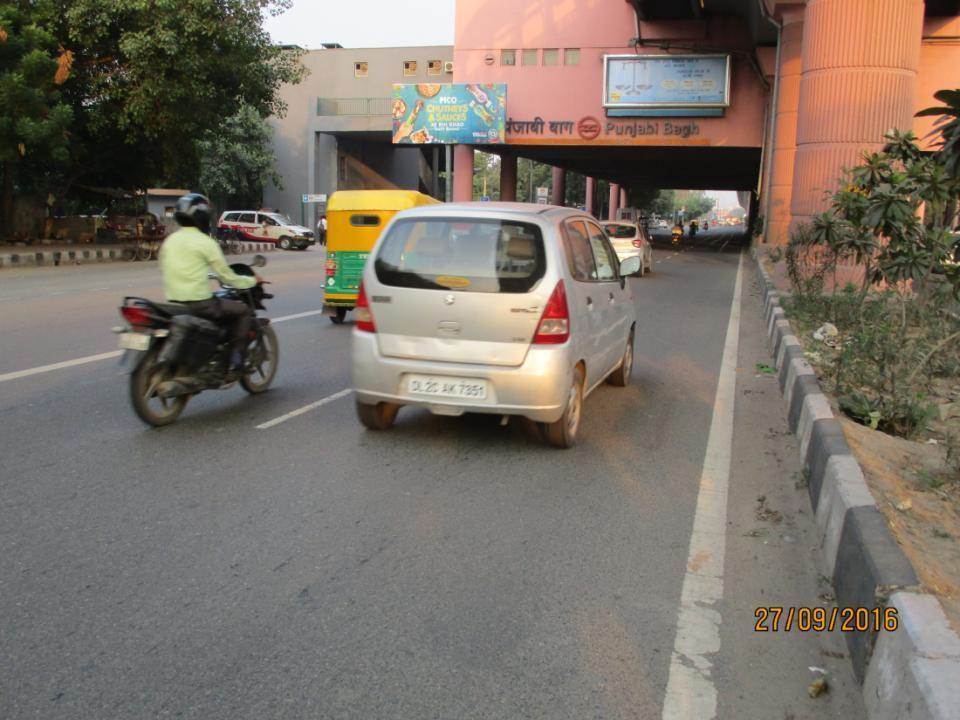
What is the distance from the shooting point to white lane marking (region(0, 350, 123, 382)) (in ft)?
26.8

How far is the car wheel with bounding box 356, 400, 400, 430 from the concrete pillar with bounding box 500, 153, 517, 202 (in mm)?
40753

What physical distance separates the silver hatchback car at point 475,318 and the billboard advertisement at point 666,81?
3355cm

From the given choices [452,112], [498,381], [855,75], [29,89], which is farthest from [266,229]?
[498,381]

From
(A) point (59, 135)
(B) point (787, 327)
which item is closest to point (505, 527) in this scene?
(B) point (787, 327)

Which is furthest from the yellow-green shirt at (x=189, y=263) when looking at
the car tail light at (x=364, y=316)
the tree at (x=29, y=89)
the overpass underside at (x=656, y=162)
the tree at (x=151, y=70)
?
the overpass underside at (x=656, y=162)

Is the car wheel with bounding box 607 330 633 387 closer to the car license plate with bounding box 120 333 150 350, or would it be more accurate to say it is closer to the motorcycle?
the motorcycle

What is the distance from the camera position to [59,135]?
74.6 ft

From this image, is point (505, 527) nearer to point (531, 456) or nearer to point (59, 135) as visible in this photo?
point (531, 456)

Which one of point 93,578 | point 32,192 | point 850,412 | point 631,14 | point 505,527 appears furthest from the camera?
point 631,14

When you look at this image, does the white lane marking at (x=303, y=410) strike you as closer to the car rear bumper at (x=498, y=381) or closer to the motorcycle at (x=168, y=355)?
the motorcycle at (x=168, y=355)

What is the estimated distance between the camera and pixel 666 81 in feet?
123

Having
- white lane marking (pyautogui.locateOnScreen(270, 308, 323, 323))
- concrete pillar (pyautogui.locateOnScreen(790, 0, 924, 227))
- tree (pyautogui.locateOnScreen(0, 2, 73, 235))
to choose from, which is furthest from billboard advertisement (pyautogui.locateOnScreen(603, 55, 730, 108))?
white lane marking (pyautogui.locateOnScreen(270, 308, 323, 323))

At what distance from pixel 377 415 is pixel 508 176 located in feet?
139

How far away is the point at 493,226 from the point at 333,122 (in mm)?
46989
